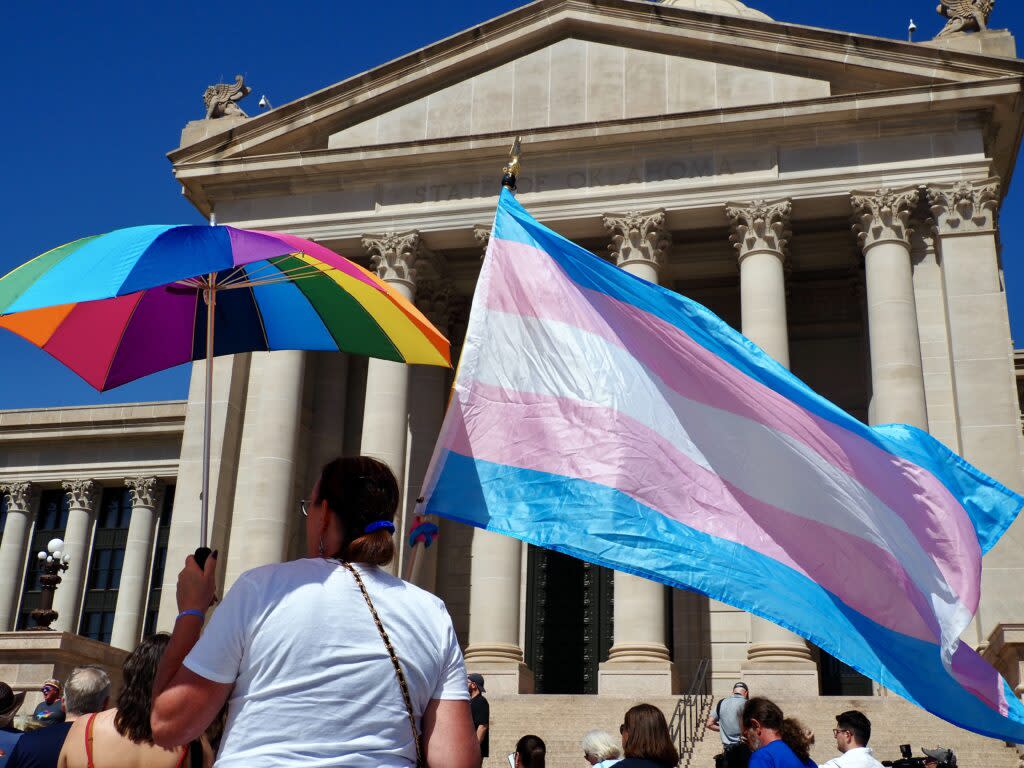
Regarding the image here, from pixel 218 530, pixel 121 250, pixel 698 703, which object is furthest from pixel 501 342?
pixel 218 530

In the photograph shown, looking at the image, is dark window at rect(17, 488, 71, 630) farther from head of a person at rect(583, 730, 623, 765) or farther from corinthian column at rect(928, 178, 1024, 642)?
head of a person at rect(583, 730, 623, 765)

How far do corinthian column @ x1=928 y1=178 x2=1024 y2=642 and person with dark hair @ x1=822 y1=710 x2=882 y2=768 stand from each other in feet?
52.5

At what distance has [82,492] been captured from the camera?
152 ft

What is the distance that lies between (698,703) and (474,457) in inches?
742

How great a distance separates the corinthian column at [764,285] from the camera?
25.0 metres

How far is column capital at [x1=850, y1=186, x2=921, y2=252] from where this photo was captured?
90.6 ft

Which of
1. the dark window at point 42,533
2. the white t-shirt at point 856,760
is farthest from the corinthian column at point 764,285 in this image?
the dark window at point 42,533

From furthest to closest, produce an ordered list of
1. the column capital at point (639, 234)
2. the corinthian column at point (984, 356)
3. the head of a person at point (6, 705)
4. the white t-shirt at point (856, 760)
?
the column capital at point (639, 234) → the corinthian column at point (984, 356) → the white t-shirt at point (856, 760) → the head of a person at point (6, 705)

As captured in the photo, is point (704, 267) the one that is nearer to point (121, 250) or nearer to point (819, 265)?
point (819, 265)

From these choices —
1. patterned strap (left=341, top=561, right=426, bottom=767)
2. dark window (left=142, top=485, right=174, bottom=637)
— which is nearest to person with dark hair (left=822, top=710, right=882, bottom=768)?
patterned strap (left=341, top=561, right=426, bottom=767)

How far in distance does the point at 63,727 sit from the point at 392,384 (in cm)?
2403

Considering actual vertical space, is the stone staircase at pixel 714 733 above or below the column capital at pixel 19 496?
below

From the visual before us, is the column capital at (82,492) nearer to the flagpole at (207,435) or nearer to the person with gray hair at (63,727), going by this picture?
the flagpole at (207,435)

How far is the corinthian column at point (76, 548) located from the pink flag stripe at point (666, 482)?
1621 inches
